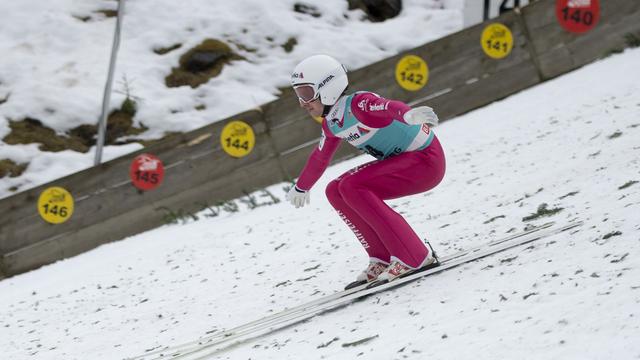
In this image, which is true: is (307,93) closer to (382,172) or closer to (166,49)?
(382,172)

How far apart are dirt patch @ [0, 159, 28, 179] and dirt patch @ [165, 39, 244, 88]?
2.83 m

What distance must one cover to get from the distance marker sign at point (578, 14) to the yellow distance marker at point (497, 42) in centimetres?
72

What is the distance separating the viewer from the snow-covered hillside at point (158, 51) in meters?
12.2

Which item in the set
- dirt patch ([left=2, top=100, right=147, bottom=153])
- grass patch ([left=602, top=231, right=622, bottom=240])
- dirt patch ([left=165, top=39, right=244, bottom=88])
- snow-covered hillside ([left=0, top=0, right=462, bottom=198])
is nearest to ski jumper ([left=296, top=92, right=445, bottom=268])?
grass patch ([left=602, top=231, right=622, bottom=240])

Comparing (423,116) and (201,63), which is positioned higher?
(201,63)

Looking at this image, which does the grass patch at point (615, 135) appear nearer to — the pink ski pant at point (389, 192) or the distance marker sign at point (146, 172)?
the pink ski pant at point (389, 192)

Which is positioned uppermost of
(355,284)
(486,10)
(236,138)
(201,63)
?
(201,63)

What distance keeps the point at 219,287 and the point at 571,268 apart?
305cm

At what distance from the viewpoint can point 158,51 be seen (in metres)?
13.9

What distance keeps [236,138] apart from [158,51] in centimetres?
453

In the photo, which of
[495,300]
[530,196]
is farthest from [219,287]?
[495,300]

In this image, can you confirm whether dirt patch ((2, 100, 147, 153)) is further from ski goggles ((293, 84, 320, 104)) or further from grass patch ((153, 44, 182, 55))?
ski goggles ((293, 84, 320, 104))

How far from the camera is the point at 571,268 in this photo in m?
3.93

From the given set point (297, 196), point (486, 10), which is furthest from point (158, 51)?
point (297, 196)
